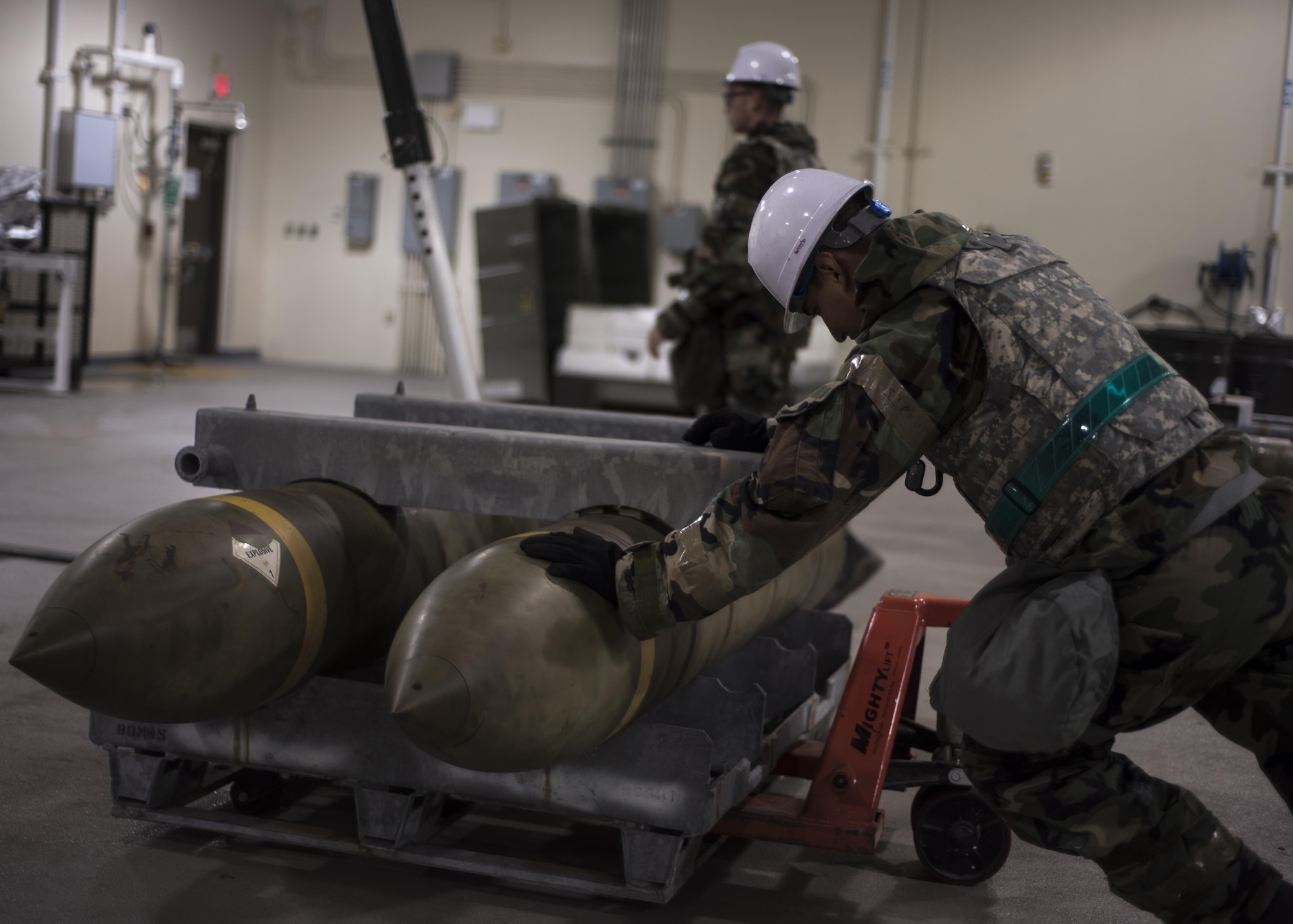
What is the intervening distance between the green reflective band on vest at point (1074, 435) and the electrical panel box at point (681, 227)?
9015mm

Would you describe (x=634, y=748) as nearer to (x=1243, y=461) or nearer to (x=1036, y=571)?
(x=1036, y=571)

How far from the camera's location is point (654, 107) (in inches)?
428

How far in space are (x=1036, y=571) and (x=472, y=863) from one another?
984 mm

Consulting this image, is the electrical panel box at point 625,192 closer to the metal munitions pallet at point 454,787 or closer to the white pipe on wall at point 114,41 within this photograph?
the white pipe on wall at point 114,41

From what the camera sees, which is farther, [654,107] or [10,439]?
[654,107]

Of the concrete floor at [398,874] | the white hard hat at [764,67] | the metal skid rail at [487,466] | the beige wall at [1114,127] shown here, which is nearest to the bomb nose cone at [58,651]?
the concrete floor at [398,874]

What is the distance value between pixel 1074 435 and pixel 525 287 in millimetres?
7712

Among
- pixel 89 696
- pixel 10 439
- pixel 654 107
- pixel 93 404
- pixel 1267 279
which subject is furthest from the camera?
pixel 654 107

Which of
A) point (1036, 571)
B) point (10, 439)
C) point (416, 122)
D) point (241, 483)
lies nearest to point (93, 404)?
point (10, 439)

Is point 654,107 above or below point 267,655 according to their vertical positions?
above

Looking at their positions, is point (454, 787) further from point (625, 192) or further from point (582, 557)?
point (625, 192)

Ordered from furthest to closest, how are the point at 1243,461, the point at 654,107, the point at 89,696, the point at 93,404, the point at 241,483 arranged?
1. the point at 654,107
2. the point at 93,404
3. the point at 241,483
4. the point at 89,696
5. the point at 1243,461

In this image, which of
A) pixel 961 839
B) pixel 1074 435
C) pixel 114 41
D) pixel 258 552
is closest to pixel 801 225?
pixel 1074 435

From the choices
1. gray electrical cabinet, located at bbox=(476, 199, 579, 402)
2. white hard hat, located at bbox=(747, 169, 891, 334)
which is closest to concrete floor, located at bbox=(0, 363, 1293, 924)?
white hard hat, located at bbox=(747, 169, 891, 334)
